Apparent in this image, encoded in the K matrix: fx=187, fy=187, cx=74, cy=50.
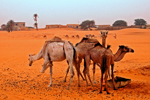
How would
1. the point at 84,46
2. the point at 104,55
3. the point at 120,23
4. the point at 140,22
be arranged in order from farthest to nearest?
1. the point at 120,23
2. the point at 140,22
3. the point at 84,46
4. the point at 104,55

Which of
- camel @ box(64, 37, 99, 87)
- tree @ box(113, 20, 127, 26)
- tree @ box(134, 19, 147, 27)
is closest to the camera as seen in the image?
camel @ box(64, 37, 99, 87)

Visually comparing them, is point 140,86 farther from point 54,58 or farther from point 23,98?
point 23,98

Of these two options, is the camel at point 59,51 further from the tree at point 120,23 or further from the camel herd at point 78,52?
the tree at point 120,23

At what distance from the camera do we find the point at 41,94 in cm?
688

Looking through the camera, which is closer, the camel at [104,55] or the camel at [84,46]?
the camel at [104,55]

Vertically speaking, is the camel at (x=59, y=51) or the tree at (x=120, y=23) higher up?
the tree at (x=120, y=23)

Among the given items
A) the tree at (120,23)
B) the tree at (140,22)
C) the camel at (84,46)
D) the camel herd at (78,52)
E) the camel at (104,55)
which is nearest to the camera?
the camel at (104,55)

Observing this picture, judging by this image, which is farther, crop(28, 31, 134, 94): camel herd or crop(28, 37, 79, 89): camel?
crop(28, 37, 79, 89): camel

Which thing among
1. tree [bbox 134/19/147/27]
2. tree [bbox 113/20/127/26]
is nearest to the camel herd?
tree [bbox 134/19/147/27]

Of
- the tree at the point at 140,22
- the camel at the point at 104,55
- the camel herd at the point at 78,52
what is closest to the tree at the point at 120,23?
the tree at the point at 140,22

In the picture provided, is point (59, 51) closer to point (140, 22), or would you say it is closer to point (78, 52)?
point (78, 52)

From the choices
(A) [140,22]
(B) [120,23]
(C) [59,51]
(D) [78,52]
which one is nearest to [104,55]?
(D) [78,52]

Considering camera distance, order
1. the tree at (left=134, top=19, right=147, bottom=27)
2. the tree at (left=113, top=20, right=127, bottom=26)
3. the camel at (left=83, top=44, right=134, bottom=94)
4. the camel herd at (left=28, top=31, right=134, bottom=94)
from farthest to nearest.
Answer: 1. the tree at (left=113, top=20, right=127, bottom=26)
2. the tree at (left=134, top=19, right=147, bottom=27)
3. the camel herd at (left=28, top=31, right=134, bottom=94)
4. the camel at (left=83, top=44, right=134, bottom=94)

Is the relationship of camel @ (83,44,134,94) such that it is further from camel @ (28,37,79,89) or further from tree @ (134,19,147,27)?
tree @ (134,19,147,27)
